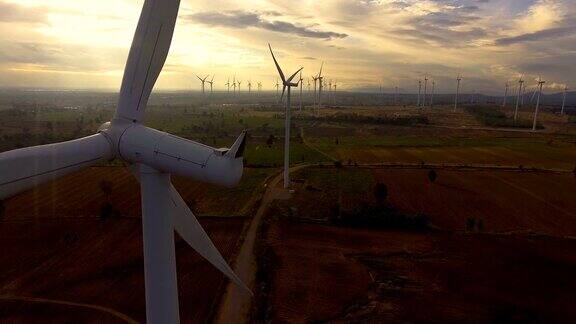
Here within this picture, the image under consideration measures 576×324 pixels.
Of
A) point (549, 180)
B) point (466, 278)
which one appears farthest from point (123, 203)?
point (549, 180)

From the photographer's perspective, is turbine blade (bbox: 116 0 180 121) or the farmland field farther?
the farmland field

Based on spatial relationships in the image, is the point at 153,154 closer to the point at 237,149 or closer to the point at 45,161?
the point at 237,149

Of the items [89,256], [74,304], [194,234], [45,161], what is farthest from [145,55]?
[89,256]

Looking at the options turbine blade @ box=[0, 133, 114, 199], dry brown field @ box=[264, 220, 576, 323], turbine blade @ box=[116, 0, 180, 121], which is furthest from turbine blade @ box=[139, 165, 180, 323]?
dry brown field @ box=[264, 220, 576, 323]

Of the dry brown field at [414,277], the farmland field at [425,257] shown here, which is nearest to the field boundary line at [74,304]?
the farmland field at [425,257]

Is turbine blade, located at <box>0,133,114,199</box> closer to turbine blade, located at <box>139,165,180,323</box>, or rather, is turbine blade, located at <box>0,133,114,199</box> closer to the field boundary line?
turbine blade, located at <box>139,165,180,323</box>

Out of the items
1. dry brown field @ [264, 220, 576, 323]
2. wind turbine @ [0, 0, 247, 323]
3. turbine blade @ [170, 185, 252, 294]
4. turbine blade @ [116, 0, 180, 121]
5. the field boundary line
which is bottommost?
the field boundary line

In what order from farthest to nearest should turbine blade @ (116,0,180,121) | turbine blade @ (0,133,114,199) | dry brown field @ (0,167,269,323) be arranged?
dry brown field @ (0,167,269,323) < turbine blade @ (116,0,180,121) < turbine blade @ (0,133,114,199)
